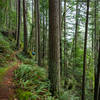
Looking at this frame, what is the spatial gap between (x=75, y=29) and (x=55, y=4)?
822 centimetres

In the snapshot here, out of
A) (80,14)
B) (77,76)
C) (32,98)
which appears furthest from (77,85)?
(32,98)

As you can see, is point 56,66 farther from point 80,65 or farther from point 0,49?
point 80,65

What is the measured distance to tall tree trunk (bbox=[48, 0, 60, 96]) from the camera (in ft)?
12.2

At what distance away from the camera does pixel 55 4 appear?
368 centimetres

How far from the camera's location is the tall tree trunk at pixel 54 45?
3.71 metres

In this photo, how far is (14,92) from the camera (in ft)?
8.68

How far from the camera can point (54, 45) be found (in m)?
3.79

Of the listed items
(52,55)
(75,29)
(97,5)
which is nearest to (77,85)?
(75,29)

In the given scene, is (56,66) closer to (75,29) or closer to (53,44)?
(53,44)

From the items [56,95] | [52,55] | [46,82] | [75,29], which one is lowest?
[56,95]

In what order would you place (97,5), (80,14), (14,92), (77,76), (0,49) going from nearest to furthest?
(14,92), (0,49), (97,5), (80,14), (77,76)

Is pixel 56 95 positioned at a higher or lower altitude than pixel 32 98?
lower

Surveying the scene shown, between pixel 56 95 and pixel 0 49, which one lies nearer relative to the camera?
pixel 56 95

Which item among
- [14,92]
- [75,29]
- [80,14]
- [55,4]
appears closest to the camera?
[14,92]
